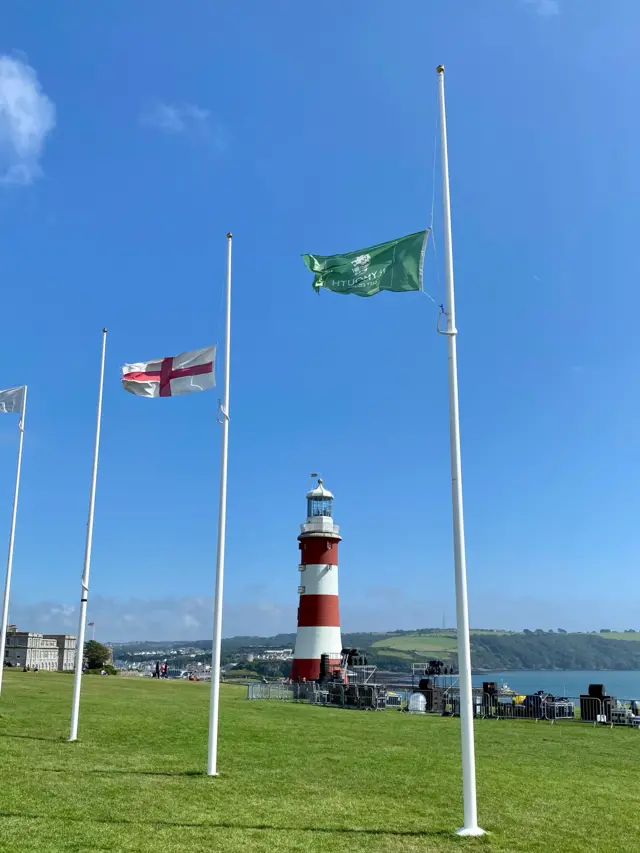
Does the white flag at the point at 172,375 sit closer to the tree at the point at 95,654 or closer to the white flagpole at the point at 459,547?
the white flagpole at the point at 459,547

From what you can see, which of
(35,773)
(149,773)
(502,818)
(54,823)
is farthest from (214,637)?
(502,818)

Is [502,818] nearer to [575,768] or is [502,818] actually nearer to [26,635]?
[575,768]

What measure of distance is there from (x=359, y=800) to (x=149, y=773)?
12.9ft

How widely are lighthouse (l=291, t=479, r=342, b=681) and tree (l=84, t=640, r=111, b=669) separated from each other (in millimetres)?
31786

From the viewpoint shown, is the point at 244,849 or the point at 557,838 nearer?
the point at 244,849

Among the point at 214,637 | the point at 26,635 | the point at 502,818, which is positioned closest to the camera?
the point at 502,818

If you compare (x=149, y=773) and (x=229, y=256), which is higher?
(x=229, y=256)

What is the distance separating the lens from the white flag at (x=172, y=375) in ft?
52.3

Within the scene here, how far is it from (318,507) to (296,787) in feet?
103

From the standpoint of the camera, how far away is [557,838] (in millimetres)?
9320

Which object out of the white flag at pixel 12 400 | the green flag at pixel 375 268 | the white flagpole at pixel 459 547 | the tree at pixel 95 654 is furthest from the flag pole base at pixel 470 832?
the tree at pixel 95 654

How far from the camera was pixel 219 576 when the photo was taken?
13945mm

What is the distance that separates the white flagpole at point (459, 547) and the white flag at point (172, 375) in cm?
614

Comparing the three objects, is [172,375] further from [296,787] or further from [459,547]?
[296,787]
